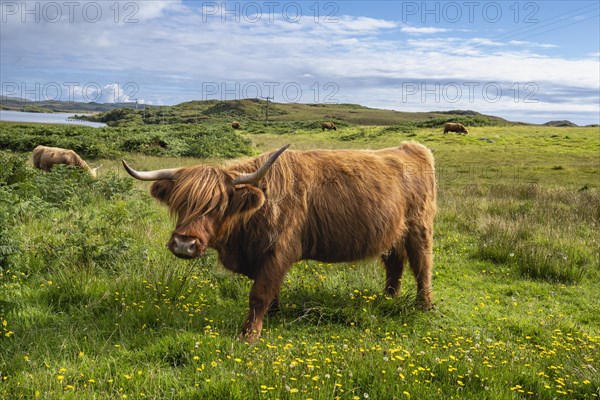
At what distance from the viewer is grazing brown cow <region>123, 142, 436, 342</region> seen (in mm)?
4016

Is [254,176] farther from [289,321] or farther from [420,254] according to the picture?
[420,254]

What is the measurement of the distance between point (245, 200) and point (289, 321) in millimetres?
1444

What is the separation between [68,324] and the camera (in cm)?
419

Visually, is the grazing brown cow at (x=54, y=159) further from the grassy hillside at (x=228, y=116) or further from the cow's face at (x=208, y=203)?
the grassy hillside at (x=228, y=116)

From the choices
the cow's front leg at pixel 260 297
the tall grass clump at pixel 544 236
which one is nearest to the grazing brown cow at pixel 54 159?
the tall grass clump at pixel 544 236

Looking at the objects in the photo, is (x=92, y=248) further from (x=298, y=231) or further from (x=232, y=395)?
(x=232, y=395)

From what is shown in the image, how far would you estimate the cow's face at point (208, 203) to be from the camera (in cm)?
388

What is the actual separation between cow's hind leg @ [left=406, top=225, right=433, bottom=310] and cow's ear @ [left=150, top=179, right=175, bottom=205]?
2.78m

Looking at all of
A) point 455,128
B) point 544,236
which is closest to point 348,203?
point 544,236

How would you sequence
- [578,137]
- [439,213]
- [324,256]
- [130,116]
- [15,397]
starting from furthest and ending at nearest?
[130,116] < [578,137] < [439,213] < [324,256] < [15,397]

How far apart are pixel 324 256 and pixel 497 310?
2306 mm

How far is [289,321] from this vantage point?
4785 mm

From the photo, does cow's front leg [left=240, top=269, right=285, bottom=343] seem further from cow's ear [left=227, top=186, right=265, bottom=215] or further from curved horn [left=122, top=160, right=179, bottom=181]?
curved horn [left=122, top=160, right=179, bottom=181]

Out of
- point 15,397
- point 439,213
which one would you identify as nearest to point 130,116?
point 439,213
